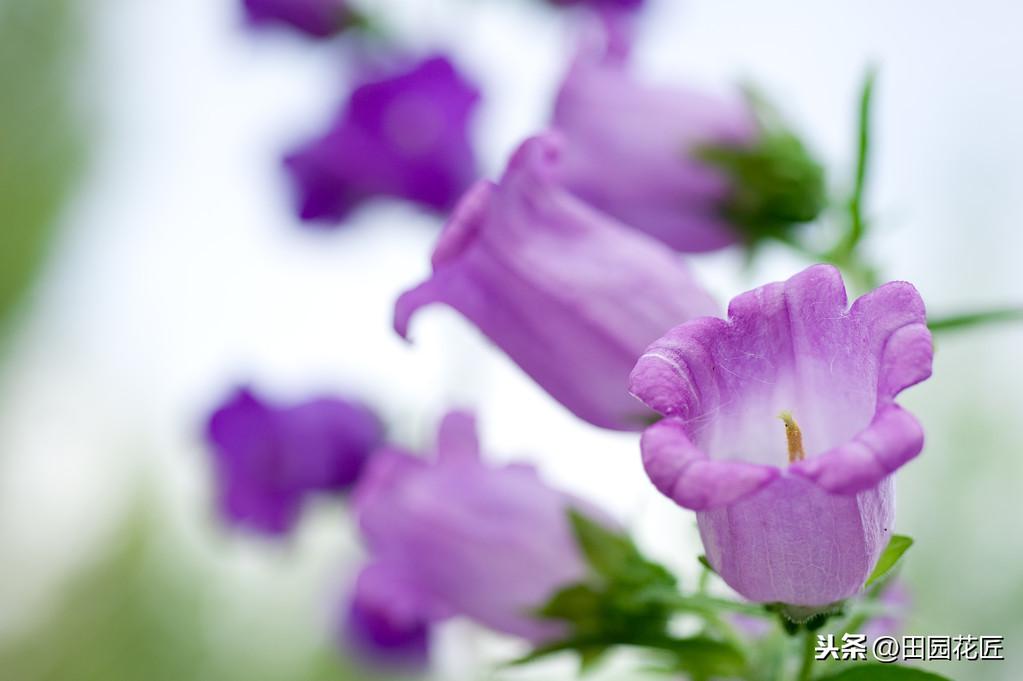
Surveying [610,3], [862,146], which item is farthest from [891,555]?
[610,3]

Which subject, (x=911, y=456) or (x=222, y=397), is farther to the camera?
(x=222, y=397)

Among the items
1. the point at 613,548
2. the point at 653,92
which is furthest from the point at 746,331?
the point at 653,92

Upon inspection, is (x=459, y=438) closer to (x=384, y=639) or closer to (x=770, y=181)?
(x=770, y=181)

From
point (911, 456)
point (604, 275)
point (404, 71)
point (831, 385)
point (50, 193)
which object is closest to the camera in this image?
point (911, 456)

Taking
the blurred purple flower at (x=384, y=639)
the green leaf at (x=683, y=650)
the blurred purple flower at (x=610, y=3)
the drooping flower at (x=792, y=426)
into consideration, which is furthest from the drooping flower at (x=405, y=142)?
the drooping flower at (x=792, y=426)

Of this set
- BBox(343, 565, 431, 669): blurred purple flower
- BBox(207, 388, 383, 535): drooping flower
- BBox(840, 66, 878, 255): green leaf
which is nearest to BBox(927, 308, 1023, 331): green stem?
BBox(840, 66, 878, 255): green leaf

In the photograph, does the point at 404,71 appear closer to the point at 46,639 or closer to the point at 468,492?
the point at 468,492
